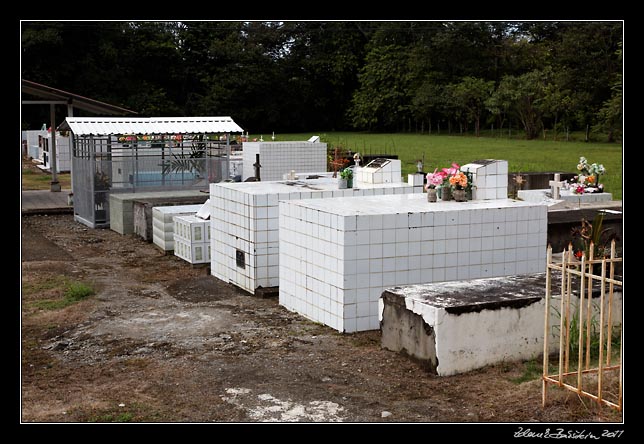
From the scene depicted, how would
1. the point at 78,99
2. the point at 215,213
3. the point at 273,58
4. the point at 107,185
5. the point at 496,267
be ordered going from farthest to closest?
the point at 273,58 → the point at 78,99 → the point at 107,185 → the point at 215,213 → the point at 496,267

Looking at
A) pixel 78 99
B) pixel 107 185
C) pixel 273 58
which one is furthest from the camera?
pixel 273 58

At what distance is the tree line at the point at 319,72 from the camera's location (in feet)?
180

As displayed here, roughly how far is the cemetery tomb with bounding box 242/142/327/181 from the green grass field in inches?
270

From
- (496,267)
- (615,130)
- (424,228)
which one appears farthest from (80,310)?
(615,130)

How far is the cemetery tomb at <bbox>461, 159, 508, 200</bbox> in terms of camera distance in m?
10.6

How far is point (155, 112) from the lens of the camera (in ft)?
195

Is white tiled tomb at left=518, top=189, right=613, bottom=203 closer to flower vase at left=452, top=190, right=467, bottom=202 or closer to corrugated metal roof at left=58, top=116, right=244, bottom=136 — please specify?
corrugated metal roof at left=58, top=116, right=244, bottom=136

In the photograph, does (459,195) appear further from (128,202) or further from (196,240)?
(128,202)

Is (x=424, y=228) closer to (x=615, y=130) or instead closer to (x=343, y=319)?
(x=343, y=319)

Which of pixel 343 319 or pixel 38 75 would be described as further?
pixel 38 75

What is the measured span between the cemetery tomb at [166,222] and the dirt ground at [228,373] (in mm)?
3350

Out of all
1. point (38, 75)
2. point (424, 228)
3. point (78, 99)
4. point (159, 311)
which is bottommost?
point (159, 311)

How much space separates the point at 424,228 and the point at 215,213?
3.89 metres

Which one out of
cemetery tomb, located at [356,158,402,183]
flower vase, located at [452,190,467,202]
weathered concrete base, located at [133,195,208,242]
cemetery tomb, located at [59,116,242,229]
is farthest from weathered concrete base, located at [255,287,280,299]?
cemetery tomb, located at [59,116,242,229]
